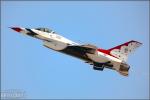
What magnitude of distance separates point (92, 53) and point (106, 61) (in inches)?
93.6

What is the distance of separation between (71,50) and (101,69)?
5.43 metres

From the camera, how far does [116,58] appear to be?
2258 inches

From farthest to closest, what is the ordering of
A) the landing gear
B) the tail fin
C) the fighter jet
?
1. the tail fin
2. the landing gear
3. the fighter jet

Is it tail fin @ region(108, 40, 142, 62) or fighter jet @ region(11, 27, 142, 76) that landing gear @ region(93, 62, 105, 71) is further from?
tail fin @ region(108, 40, 142, 62)

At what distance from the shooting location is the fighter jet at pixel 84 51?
55.1m

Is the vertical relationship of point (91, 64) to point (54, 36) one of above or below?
below

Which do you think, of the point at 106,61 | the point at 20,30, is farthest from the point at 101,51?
the point at 20,30

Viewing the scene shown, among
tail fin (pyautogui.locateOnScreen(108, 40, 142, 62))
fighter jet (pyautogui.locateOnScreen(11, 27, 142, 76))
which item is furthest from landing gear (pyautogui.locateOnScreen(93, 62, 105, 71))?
tail fin (pyautogui.locateOnScreen(108, 40, 142, 62))

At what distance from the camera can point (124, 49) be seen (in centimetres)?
5916

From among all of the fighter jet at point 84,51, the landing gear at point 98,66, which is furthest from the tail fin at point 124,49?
the landing gear at point 98,66

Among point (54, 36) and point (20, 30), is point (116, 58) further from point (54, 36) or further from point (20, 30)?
point (20, 30)

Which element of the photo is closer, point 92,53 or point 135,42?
point 92,53

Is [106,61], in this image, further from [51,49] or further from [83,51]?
[51,49]

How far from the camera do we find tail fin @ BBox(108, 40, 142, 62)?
191 ft
